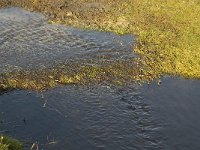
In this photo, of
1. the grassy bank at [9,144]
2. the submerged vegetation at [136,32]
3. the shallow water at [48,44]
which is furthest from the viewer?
the shallow water at [48,44]

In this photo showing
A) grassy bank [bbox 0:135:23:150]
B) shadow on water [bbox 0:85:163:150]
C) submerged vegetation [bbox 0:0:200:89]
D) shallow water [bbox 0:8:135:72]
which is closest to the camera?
grassy bank [bbox 0:135:23:150]

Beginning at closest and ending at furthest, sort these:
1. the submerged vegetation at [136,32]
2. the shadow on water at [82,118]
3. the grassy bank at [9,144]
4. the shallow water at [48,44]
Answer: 1. the grassy bank at [9,144]
2. the shadow on water at [82,118]
3. the submerged vegetation at [136,32]
4. the shallow water at [48,44]

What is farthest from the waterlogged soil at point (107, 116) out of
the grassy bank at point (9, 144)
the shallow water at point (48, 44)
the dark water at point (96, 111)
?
the shallow water at point (48, 44)

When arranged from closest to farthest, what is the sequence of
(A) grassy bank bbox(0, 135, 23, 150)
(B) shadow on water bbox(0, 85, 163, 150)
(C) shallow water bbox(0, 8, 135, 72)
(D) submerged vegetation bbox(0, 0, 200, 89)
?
(A) grassy bank bbox(0, 135, 23, 150) < (B) shadow on water bbox(0, 85, 163, 150) < (D) submerged vegetation bbox(0, 0, 200, 89) < (C) shallow water bbox(0, 8, 135, 72)

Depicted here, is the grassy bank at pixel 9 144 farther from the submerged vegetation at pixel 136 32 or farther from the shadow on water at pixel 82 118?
the submerged vegetation at pixel 136 32

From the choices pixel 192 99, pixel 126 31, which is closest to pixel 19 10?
pixel 126 31

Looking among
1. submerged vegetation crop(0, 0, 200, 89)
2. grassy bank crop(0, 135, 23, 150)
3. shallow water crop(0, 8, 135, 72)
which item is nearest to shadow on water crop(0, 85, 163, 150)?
submerged vegetation crop(0, 0, 200, 89)

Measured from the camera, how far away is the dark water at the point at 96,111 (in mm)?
18953

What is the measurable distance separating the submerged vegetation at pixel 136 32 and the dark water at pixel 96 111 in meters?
1.07

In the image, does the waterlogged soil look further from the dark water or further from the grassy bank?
the grassy bank

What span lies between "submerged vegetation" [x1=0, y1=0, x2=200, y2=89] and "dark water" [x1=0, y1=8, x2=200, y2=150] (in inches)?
42.1

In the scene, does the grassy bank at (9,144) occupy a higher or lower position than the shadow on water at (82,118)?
higher

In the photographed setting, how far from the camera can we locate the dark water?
1895cm

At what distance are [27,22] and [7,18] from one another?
7.21 feet
